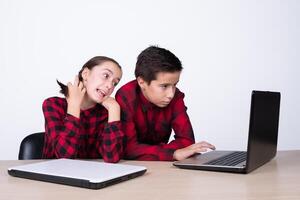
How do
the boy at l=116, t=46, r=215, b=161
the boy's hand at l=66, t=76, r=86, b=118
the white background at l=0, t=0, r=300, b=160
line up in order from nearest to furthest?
1. the boy's hand at l=66, t=76, r=86, b=118
2. the boy at l=116, t=46, r=215, b=161
3. the white background at l=0, t=0, r=300, b=160

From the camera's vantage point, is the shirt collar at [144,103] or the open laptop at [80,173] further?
the shirt collar at [144,103]

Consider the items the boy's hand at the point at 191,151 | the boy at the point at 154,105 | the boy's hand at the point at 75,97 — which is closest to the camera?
the boy's hand at the point at 191,151

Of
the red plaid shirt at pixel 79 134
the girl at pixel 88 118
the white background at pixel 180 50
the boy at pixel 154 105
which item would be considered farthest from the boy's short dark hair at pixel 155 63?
the white background at pixel 180 50

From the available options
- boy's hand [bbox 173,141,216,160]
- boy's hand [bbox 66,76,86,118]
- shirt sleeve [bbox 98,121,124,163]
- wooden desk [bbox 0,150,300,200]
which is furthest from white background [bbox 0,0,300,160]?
wooden desk [bbox 0,150,300,200]

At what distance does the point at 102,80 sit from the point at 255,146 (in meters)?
0.64

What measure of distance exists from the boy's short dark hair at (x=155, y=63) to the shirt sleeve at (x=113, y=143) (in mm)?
254

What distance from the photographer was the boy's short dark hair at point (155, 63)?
4.62 ft

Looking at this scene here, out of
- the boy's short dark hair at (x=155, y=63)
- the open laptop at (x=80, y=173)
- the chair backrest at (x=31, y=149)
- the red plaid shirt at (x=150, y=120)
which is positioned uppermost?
the boy's short dark hair at (x=155, y=63)

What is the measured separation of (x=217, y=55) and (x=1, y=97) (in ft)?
5.16

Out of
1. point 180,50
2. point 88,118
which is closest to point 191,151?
point 88,118

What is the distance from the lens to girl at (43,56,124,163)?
1.23 metres

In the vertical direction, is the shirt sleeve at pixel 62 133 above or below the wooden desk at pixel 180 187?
above

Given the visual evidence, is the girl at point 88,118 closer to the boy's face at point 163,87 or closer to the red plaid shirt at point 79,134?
the red plaid shirt at point 79,134

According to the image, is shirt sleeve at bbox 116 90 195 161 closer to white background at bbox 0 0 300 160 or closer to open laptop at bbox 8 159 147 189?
open laptop at bbox 8 159 147 189
